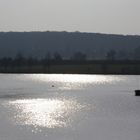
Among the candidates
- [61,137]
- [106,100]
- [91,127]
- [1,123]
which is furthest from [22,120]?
[106,100]

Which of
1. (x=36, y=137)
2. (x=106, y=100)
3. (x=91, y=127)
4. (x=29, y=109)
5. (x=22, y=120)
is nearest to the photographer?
(x=36, y=137)

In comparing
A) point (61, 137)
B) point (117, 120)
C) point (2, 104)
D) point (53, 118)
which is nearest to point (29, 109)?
point (2, 104)

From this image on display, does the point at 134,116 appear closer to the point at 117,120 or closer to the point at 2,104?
the point at 117,120

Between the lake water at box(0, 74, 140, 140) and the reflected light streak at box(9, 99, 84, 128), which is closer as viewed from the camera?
Answer: the lake water at box(0, 74, 140, 140)

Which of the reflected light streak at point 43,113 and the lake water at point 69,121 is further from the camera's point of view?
the reflected light streak at point 43,113

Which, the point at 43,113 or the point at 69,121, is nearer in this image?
the point at 69,121

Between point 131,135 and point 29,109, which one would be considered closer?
point 131,135

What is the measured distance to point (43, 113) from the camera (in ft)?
249

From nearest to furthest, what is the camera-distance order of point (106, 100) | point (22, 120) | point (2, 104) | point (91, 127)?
point (91, 127) < point (22, 120) < point (2, 104) < point (106, 100)

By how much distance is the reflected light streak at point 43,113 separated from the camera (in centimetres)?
6243

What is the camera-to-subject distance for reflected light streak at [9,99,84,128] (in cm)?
6243

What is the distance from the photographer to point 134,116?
72.2 meters

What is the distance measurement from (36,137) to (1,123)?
12582 mm

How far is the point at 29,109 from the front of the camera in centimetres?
8238
